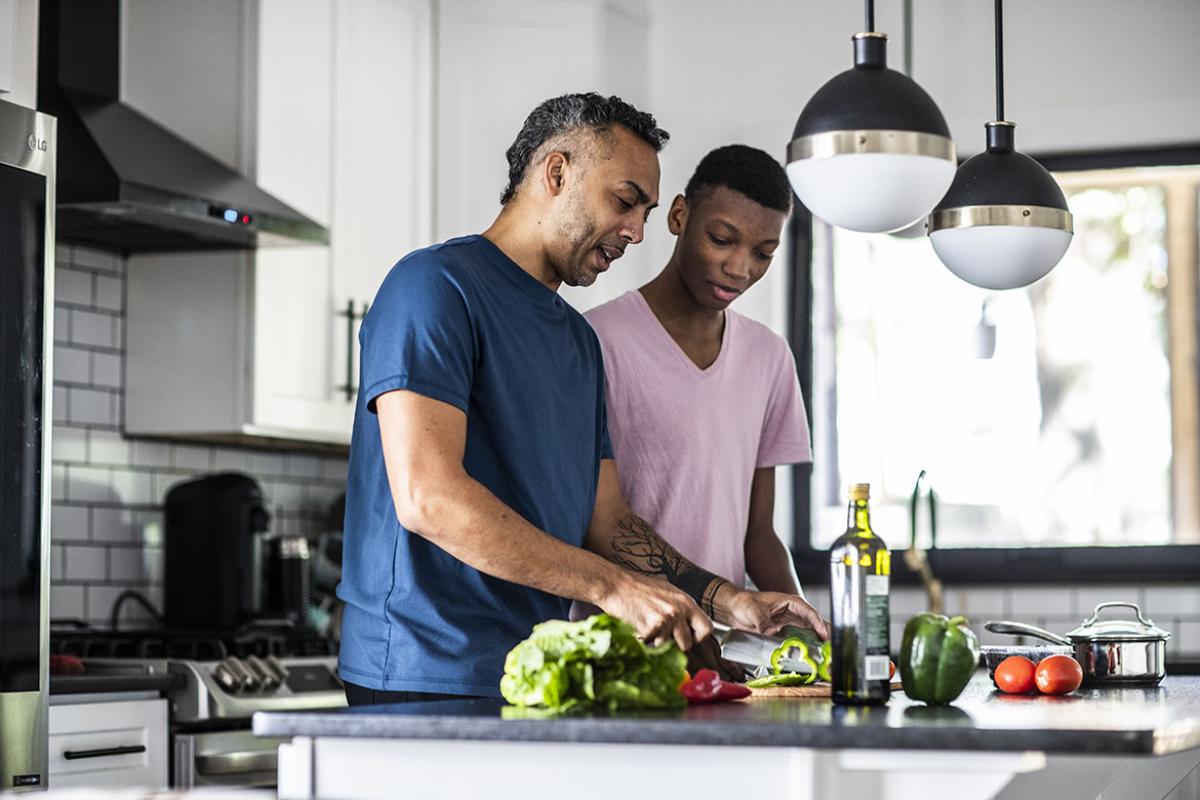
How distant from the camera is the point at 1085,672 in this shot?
2.64 metres

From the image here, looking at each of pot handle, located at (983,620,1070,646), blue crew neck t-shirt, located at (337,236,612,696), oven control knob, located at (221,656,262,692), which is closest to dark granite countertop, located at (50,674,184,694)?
oven control knob, located at (221,656,262,692)

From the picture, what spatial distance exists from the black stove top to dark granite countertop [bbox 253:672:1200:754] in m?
1.78

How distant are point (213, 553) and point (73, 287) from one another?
0.70 metres

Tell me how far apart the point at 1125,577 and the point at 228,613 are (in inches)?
91.6

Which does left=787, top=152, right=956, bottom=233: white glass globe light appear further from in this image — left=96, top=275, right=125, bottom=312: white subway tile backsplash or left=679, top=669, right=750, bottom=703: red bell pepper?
left=96, top=275, right=125, bottom=312: white subway tile backsplash

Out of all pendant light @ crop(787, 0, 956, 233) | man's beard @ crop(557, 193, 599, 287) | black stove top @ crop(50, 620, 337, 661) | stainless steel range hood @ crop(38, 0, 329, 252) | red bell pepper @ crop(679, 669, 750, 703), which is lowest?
black stove top @ crop(50, 620, 337, 661)

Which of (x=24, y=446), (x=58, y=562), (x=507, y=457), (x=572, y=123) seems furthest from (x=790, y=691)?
(x=58, y=562)

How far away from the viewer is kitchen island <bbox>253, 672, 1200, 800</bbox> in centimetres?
159

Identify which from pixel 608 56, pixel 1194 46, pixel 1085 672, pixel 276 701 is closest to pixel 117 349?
pixel 276 701

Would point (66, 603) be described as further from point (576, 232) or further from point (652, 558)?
point (576, 232)

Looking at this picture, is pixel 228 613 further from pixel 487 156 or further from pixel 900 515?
pixel 900 515

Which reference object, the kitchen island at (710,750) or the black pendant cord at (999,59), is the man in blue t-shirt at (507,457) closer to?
the kitchen island at (710,750)

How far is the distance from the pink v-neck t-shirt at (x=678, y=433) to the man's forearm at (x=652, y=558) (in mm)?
193

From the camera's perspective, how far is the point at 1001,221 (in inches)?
104
